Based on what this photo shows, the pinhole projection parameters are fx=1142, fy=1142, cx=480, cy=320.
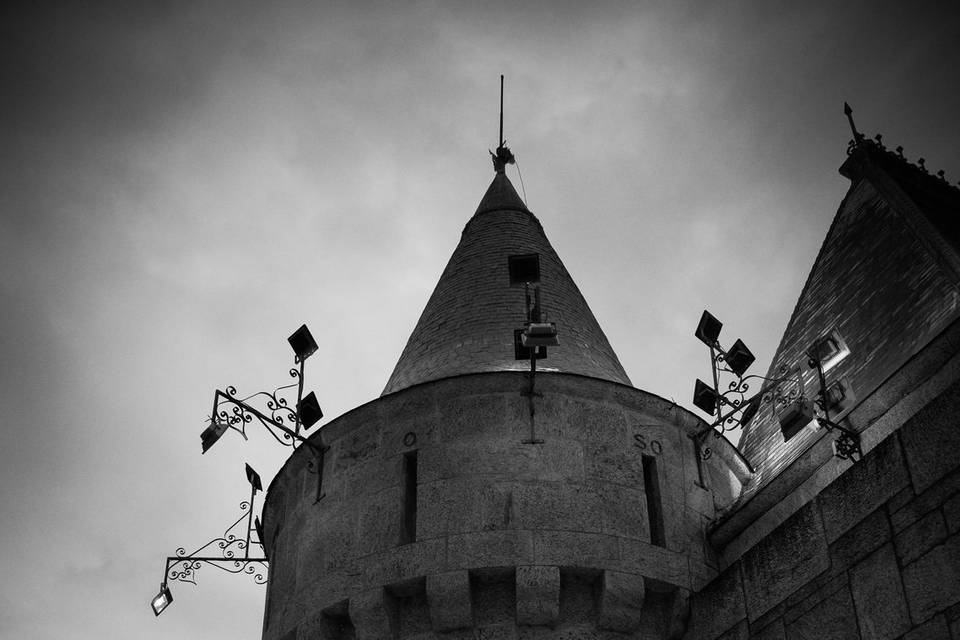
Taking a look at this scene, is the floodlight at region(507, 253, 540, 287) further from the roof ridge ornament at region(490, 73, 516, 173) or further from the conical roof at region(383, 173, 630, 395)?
the roof ridge ornament at region(490, 73, 516, 173)

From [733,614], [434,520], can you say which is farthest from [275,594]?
[733,614]

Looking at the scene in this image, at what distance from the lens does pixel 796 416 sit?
12961 millimetres

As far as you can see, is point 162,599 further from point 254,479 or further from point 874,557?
point 874,557

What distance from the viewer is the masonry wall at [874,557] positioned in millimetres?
9086

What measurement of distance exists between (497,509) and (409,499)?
122cm

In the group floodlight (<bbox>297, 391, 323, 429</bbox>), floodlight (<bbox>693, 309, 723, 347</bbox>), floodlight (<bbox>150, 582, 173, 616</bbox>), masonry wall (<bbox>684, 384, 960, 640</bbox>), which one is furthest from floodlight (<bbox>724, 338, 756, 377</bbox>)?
floodlight (<bbox>150, 582, 173, 616</bbox>)

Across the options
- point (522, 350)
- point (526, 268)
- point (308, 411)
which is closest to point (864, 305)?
point (526, 268)

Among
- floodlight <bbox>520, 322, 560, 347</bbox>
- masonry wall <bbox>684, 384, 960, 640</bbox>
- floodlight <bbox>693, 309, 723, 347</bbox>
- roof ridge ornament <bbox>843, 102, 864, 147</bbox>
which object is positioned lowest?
masonry wall <bbox>684, 384, 960, 640</bbox>

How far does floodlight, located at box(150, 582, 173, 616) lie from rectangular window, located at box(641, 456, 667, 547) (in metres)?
7.17

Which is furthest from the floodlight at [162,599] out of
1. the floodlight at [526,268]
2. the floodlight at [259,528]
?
the floodlight at [526,268]

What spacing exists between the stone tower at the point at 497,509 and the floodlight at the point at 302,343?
1546 mm

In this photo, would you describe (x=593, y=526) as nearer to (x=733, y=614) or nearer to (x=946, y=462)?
(x=733, y=614)

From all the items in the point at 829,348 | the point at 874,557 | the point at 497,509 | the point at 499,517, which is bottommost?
the point at 874,557

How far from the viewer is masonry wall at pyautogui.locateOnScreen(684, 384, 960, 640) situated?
9086mm
